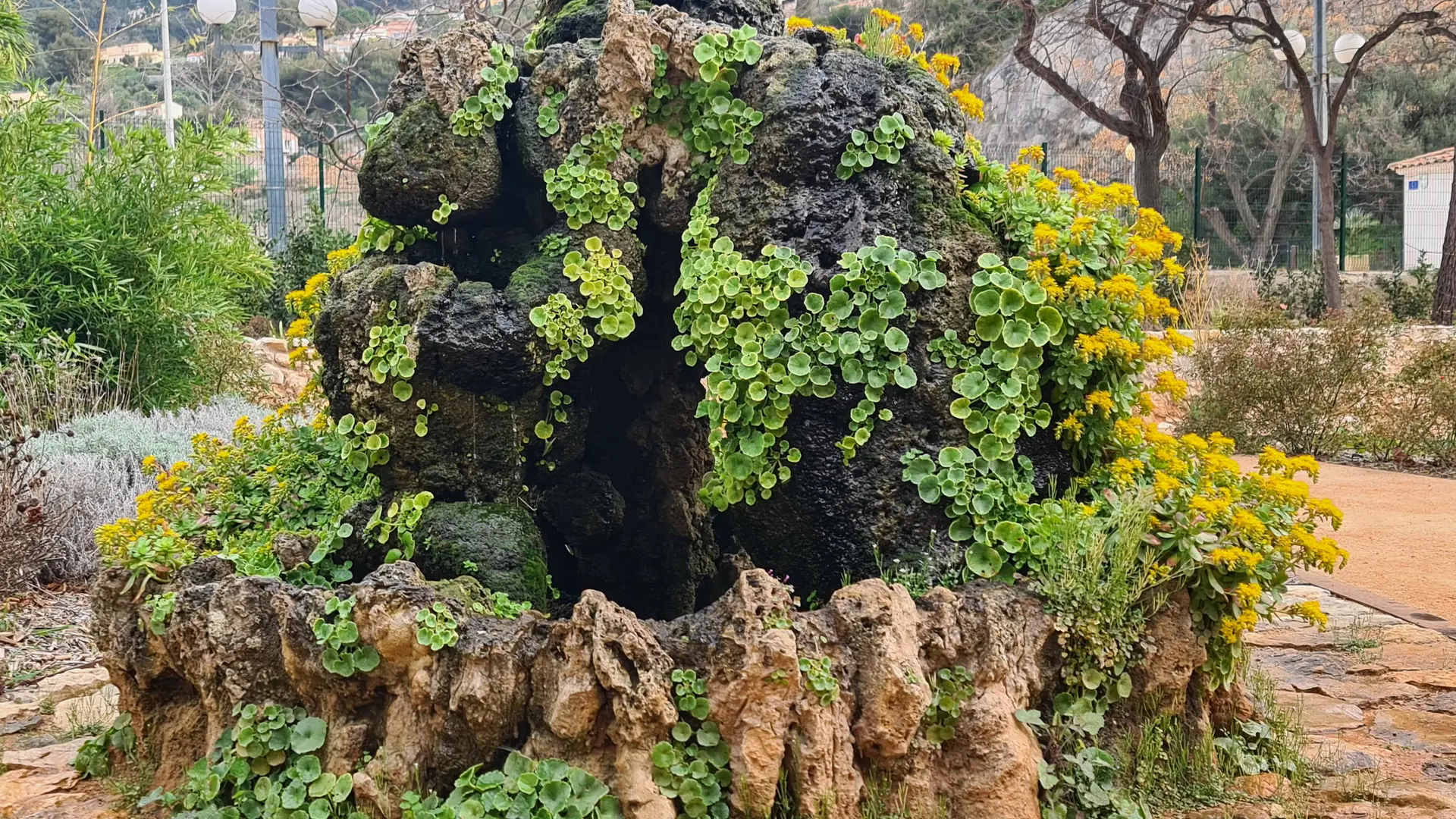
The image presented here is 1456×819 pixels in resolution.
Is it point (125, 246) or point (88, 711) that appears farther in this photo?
point (125, 246)

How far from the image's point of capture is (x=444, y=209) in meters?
3.55

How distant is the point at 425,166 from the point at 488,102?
280 millimetres

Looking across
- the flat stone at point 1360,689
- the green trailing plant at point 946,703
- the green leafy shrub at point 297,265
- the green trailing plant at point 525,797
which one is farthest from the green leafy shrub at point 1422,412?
the green leafy shrub at point 297,265

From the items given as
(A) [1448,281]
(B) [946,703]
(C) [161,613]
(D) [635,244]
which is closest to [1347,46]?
(A) [1448,281]

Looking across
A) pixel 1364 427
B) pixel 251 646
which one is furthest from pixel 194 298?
pixel 1364 427

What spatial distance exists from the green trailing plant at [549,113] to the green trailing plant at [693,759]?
1.77m

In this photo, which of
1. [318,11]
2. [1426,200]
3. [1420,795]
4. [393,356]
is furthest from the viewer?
[1426,200]

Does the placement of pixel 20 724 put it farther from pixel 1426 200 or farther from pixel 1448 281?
pixel 1426 200

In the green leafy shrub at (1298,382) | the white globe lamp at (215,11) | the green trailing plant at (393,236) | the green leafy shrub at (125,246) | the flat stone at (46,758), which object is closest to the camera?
the flat stone at (46,758)

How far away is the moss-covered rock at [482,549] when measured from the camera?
332 centimetres

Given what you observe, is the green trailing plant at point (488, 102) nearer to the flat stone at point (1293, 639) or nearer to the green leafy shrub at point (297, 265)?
the flat stone at point (1293, 639)

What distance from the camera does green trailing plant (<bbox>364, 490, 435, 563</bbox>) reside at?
Result: 3314mm

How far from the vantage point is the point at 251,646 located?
Result: 287 centimetres

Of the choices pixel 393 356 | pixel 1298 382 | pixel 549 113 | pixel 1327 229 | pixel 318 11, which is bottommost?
pixel 1298 382
